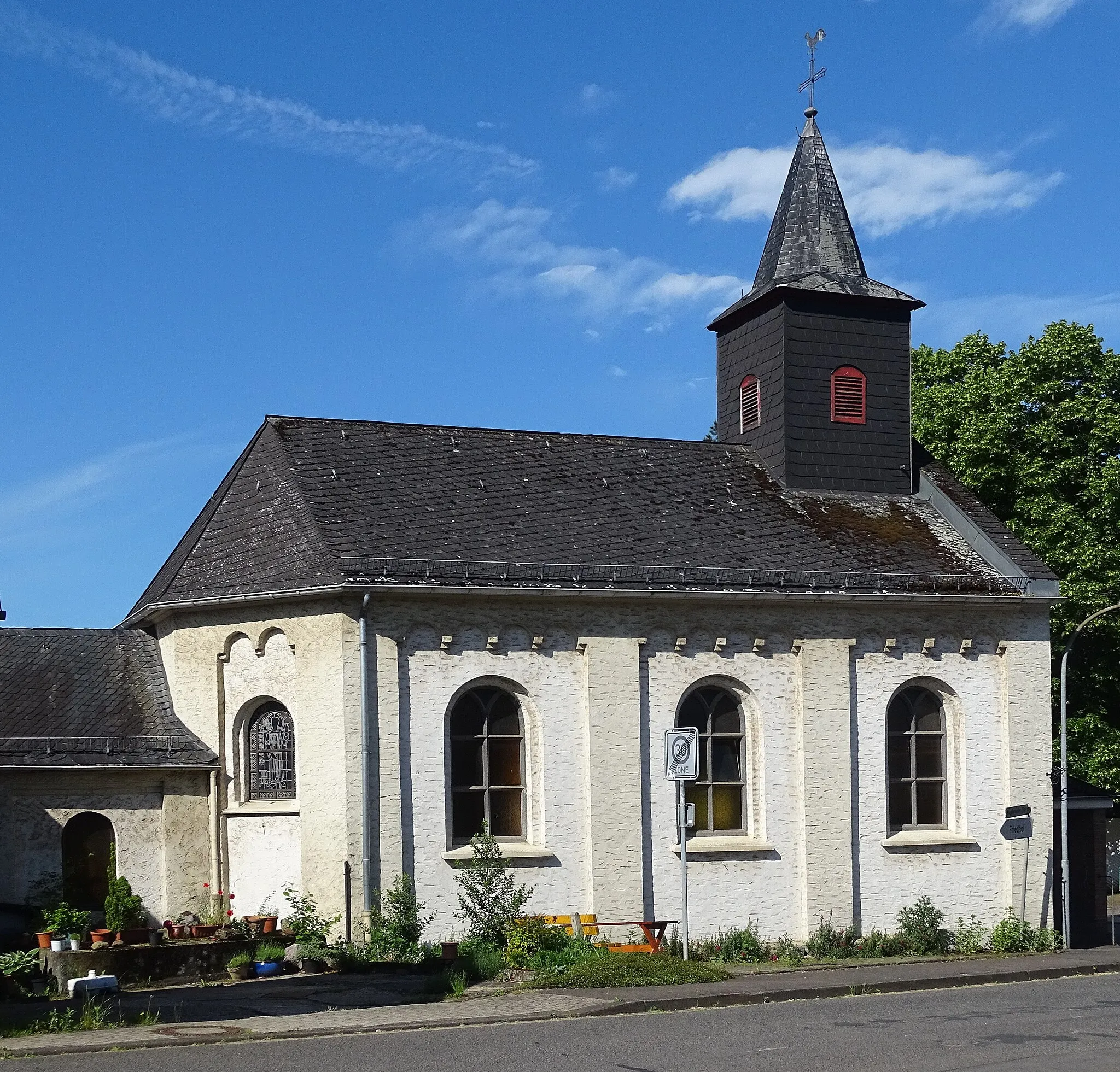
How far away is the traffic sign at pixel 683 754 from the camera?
67.0 feet

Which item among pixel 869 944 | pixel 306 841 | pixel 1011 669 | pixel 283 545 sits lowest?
pixel 869 944

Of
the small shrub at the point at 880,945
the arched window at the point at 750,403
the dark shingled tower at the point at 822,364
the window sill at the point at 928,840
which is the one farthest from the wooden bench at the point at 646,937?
the arched window at the point at 750,403

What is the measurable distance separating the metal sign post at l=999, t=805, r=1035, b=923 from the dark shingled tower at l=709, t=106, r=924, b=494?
6623 mm

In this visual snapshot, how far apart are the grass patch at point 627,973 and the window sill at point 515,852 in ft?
10.0

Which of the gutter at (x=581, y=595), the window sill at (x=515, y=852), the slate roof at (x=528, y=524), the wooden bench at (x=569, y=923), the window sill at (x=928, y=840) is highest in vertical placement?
the slate roof at (x=528, y=524)

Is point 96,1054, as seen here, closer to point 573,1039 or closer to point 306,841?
point 573,1039

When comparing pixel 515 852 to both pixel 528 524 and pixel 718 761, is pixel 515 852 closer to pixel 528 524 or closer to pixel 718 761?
pixel 718 761

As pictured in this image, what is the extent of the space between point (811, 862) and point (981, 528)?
273 inches

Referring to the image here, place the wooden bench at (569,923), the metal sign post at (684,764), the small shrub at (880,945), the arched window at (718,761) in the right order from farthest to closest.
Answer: the arched window at (718,761)
the small shrub at (880,945)
the wooden bench at (569,923)
the metal sign post at (684,764)

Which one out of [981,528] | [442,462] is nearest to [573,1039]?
[442,462]

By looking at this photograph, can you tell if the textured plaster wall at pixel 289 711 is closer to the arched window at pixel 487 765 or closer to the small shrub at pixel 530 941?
the arched window at pixel 487 765

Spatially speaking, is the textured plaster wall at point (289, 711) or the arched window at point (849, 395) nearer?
the textured plaster wall at point (289, 711)

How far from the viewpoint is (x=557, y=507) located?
2453 cm

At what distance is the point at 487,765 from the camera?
22406 millimetres
